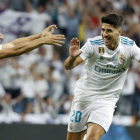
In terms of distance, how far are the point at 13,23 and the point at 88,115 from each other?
423 centimetres

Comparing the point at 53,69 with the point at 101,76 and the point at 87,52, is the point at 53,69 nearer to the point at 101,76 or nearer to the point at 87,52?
the point at 101,76

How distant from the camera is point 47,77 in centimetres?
739

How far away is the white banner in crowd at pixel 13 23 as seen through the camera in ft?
25.4

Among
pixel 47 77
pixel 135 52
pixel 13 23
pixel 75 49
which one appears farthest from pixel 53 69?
pixel 75 49

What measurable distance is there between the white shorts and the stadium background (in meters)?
1.80

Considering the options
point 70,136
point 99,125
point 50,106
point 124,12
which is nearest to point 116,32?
point 99,125

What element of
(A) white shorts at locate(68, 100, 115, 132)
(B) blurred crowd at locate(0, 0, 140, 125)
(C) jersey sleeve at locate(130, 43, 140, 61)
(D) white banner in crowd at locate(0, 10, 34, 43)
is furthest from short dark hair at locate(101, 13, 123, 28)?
(D) white banner in crowd at locate(0, 10, 34, 43)

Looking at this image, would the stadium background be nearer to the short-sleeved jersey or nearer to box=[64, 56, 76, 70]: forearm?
the short-sleeved jersey

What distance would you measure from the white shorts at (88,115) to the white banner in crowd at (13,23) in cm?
385

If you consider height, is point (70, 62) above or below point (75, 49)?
below

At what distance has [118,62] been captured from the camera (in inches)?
167

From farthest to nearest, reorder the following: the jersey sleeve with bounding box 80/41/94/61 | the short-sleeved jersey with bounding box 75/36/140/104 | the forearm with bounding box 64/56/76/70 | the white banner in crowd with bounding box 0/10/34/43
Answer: the white banner in crowd with bounding box 0/10/34/43 → the short-sleeved jersey with bounding box 75/36/140/104 → the jersey sleeve with bounding box 80/41/94/61 → the forearm with bounding box 64/56/76/70

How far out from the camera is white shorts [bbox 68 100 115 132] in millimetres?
4203

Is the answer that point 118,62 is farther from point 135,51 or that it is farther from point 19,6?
point 19,6
